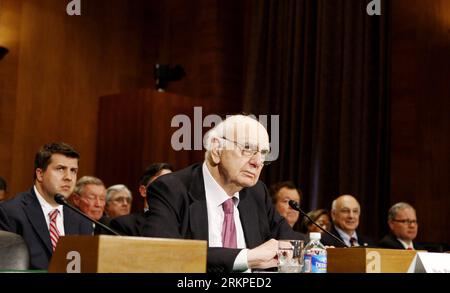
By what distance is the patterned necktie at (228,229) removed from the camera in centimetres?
268

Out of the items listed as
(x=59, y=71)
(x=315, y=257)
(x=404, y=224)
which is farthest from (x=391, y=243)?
(x=59, y=71)

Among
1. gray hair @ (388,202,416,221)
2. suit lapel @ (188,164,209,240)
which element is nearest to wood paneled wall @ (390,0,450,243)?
gray hair @ (388,202,416,221)

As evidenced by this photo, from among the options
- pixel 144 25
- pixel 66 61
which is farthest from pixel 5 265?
pixel 144 25

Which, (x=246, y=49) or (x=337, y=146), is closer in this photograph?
(x=337, y=146)

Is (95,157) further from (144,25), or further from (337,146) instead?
(337,146)

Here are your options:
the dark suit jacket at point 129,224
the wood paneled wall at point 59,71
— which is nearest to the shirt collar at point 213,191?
the dark suit jacket at point 129,224

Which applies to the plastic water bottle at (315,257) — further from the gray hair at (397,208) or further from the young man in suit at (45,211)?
the gray hair at (397,208)

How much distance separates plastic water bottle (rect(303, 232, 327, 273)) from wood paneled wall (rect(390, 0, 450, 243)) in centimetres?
409

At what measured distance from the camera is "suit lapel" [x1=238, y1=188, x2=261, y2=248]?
8.94ft

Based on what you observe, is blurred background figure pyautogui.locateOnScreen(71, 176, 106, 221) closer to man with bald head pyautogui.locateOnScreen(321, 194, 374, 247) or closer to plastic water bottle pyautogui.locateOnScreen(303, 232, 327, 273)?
man with bald head pyautogui.locateOnScreen(321, 194, 374, 247)

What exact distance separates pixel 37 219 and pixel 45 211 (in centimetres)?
20

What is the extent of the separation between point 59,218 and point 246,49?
4123mm

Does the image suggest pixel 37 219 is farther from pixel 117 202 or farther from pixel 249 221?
pixel 117 202

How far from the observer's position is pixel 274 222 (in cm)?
293
